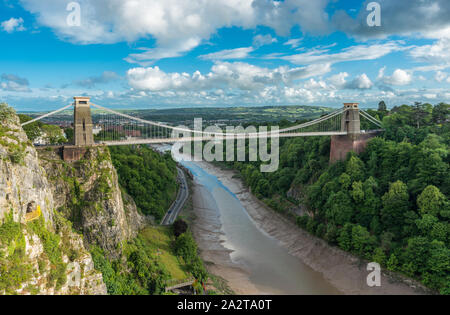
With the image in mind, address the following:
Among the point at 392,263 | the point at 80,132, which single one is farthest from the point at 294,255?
the point at 80,132

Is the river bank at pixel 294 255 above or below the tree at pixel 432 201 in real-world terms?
below

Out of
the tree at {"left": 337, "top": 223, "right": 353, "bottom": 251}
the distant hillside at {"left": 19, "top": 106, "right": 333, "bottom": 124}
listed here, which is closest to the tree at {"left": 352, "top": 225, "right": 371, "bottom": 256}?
the tree at {"left": 337, "top": 223, "right": 353, "bottom": 251}

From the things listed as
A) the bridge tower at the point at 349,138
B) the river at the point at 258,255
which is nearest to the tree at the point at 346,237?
the river at the point at 258,255

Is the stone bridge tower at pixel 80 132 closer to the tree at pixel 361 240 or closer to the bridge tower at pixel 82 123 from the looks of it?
the bridge tower at pixel 82 123

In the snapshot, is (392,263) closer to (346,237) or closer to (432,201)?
(346,237)

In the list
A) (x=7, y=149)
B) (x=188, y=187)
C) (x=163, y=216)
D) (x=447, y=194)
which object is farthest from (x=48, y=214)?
(x=188, y=187)

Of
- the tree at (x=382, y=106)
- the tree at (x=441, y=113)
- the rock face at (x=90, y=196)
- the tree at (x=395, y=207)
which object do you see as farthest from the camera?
the tree at (x=382, y=106)
